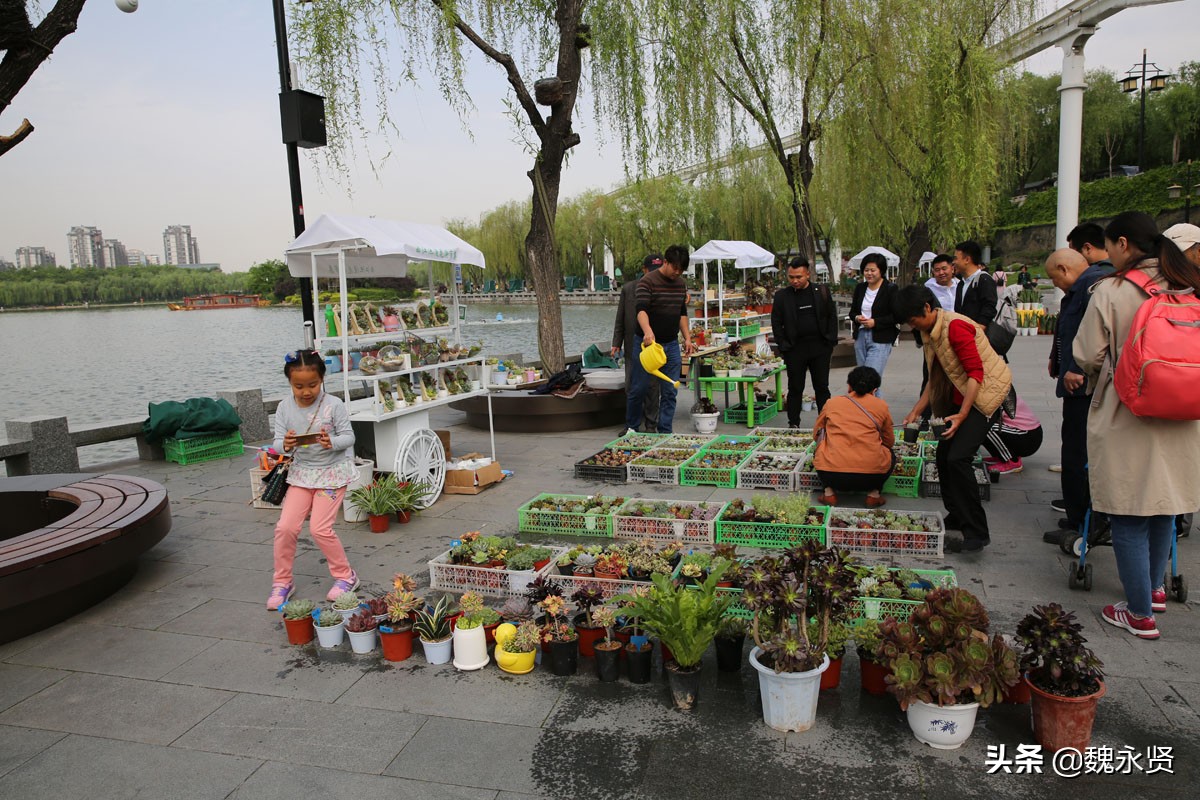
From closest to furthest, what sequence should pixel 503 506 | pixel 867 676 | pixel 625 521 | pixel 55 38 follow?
pixel 867 676 → pixel 55 38 → pixel 625 521 → pixel 503 506

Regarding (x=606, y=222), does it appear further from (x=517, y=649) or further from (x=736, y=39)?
(x=517, y=649)

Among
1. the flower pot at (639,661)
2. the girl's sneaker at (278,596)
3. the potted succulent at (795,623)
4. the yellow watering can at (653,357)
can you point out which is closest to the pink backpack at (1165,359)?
the potted succulent at (795,623)

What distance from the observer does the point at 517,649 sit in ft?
11.8

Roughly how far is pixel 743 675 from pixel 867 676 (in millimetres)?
534

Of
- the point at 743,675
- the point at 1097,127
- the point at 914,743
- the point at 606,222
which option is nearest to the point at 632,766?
the point at 743,675

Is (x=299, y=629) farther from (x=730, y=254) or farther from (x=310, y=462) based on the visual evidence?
(x=730, y=254)

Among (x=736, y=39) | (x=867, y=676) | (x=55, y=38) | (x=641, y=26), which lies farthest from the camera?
(x=736, y=39)

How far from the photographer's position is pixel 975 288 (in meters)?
7.45

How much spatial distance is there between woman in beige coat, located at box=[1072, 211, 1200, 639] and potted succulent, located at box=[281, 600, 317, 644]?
12.5 ft

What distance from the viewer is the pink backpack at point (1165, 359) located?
319 cm

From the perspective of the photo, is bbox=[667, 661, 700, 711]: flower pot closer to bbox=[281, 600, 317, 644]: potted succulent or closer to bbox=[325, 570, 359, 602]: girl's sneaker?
bbox=[281, 600, 317, 644]: potted succulent

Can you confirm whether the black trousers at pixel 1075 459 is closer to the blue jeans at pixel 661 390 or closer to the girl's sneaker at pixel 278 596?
the blue jeans at pixel 661 390

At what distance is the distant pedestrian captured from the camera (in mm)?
4348

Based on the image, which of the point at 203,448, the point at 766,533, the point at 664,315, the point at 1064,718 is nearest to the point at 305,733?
the point at 1064,718
